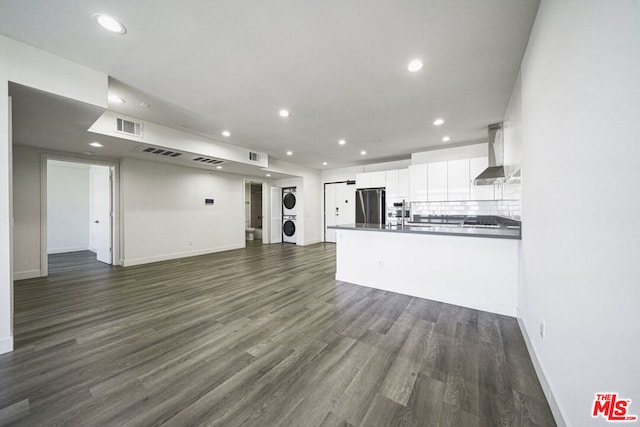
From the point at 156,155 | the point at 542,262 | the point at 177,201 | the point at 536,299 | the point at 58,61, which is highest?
the point at 58,61

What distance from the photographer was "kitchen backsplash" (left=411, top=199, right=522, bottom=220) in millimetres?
4733

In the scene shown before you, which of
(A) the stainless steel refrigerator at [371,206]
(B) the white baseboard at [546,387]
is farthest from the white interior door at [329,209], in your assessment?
(B) the white baseboard at [546,387]

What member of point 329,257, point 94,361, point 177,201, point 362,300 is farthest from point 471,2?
point 177,201

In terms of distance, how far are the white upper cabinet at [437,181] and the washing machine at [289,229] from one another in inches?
184

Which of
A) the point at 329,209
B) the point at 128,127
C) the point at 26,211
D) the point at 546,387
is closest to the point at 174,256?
the point at 26,211

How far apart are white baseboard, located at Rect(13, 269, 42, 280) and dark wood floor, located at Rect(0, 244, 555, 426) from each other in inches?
54.2

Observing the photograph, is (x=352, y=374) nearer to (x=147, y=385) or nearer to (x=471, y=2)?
(x=147, y=385)

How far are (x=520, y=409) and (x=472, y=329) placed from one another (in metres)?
1.00

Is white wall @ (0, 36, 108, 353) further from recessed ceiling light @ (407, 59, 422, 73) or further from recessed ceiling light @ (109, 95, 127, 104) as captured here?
recessed ceiling light @ (407, 59, 422, 73)

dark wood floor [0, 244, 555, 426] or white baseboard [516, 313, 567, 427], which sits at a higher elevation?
white baseboard [516, 313, 567, 427]

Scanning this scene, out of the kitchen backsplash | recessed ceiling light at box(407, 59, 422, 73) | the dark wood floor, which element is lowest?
the dark wood floor

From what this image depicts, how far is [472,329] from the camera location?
2.30m

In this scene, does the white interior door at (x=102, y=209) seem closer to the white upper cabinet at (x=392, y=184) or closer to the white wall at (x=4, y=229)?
the white wall at (x=4, y=229)

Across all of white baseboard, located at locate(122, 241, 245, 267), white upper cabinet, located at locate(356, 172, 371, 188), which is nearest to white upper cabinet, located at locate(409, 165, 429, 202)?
white upper cabinet, located at locate(356, 172, 371, 188)
